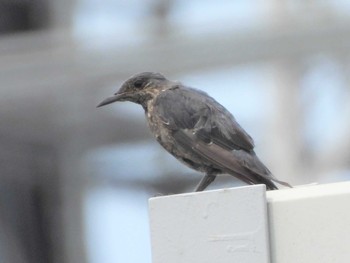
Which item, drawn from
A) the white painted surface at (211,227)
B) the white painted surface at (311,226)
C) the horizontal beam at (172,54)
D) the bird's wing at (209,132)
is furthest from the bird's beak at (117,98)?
the horizontal beam at (172,54)

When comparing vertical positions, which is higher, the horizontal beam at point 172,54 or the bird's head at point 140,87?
the bird's head at point 140,87

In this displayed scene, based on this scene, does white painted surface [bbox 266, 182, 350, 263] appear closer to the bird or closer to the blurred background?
the bird

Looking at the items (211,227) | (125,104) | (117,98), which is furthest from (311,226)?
(125,104)

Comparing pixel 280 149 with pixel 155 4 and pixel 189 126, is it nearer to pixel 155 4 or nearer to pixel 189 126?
pixel 155 4

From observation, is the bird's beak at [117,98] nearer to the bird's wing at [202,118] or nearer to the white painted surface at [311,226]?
the bird's wing at [202,118]

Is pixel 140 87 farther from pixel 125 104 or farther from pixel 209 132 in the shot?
pixel 125 104

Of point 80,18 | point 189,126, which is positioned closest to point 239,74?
point 80,18

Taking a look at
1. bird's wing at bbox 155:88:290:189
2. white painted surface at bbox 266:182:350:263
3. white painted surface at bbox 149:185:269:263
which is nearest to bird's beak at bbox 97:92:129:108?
bird's wing at bbox 155:88:290:189
